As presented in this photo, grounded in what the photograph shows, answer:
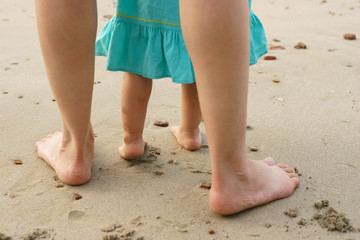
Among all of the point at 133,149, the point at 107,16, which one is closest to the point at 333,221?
the point at 133,149

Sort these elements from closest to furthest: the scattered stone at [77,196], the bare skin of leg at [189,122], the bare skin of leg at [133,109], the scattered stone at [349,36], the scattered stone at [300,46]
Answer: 1. the scattered stone at [77,196]
2. the bare skin of leg at [133,109]
3. the bare skin of leg at [189,122]
4. the scattered stone at [300,46]
5. the scattered stone at [349,36]

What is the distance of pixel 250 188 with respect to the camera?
142cm

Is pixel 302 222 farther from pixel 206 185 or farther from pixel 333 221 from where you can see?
pixel 206 185

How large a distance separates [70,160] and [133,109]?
11.6 inches

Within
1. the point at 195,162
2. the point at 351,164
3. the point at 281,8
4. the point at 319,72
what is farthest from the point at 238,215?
the point at 281,8

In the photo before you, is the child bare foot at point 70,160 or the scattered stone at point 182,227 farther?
the child bare foot at point 70,160

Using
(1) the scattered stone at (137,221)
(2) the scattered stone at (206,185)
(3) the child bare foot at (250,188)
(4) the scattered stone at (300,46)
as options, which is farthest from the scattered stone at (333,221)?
(4) the scattered stone at (300,46)

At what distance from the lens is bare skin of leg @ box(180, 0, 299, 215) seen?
1201 mm

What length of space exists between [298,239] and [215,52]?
567mm

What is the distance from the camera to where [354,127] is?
203cm

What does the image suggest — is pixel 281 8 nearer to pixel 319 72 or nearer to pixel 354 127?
pixel 319 72

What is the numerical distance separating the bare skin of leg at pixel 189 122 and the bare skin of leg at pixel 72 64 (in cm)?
44

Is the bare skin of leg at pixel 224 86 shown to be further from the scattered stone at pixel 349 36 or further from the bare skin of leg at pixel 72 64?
the scattered stone at pixel 349 36

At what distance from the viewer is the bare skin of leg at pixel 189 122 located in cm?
182
